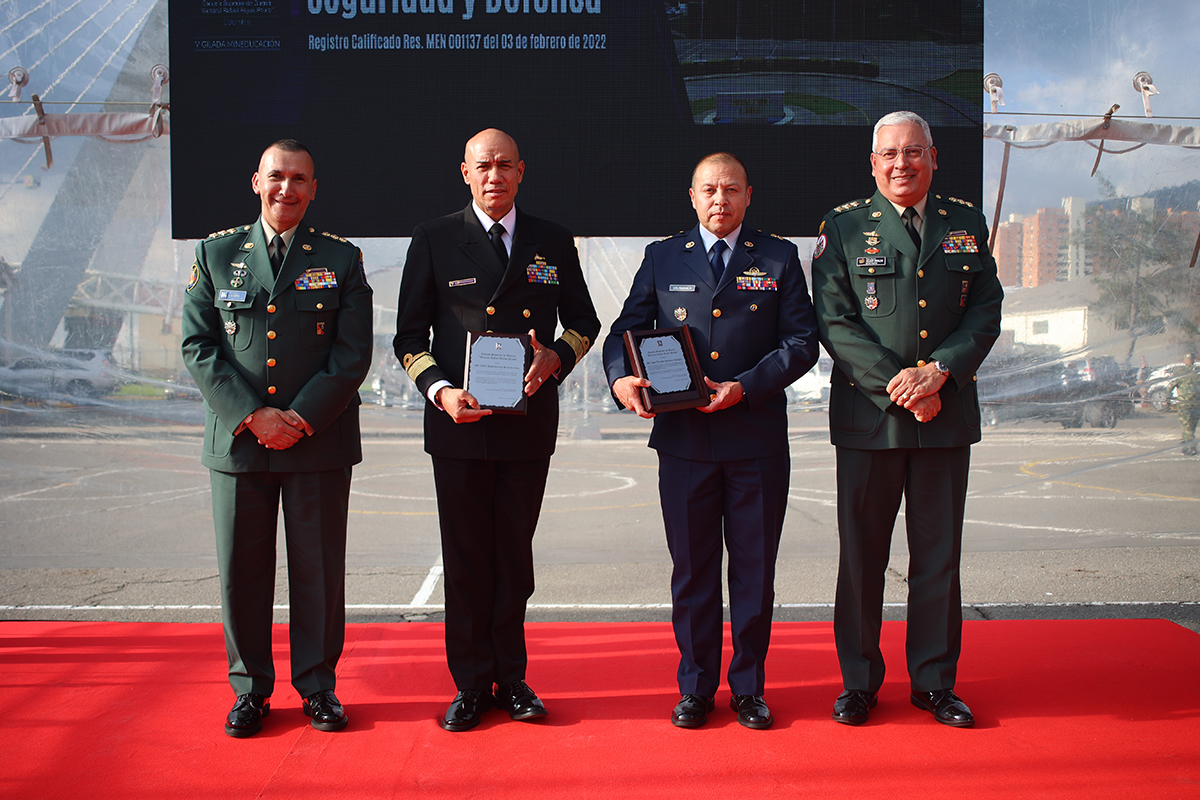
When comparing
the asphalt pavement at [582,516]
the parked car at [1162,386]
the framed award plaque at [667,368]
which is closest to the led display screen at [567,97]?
the framed award plaque at [667,368]

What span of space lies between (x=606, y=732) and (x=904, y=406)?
4.53 ft

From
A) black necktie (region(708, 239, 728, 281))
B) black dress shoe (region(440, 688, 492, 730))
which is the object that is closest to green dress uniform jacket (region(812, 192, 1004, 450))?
black necktie (region(708, 239, 728, 281))

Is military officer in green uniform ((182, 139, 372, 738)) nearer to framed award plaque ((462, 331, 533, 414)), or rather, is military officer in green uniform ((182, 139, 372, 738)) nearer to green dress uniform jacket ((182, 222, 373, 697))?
green dress uniform jacket ((182, 222, 373, 697))

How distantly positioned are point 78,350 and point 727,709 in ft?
13.2

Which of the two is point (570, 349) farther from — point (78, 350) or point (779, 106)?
point (78, 350)

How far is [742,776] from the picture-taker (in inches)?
85.8

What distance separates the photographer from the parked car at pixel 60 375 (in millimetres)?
4406

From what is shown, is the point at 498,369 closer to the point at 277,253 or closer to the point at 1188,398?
the point at 277,253

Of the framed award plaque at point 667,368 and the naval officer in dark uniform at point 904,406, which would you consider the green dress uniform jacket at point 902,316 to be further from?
the framed award plaque at point 667,368

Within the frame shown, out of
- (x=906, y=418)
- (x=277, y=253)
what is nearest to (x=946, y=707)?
(x=906, y=418)

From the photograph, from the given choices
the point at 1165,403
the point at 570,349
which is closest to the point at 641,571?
the point at 570,349

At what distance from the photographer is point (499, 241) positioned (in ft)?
8.40

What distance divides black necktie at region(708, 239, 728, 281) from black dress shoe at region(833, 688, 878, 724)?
4.67 feet

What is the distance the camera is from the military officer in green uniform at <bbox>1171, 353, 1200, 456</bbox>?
470cm
